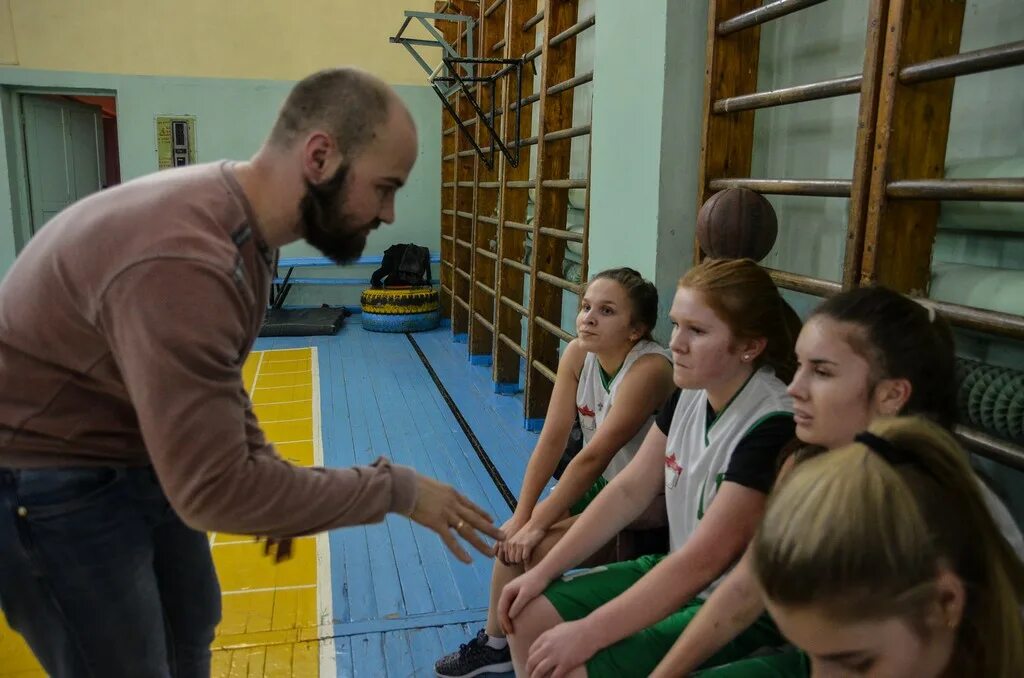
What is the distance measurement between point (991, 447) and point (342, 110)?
4.48ft

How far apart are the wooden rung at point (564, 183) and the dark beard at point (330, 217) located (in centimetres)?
215

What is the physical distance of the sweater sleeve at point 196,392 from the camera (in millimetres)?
1051

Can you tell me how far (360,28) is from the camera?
767 cm

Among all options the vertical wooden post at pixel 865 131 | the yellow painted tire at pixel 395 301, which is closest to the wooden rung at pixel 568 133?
the vertical wooden post at pixel 865 131

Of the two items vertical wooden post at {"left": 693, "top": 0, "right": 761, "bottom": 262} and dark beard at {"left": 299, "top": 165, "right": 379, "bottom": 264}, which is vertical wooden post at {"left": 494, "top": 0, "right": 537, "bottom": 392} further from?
dark beard at {"left": 299, "top": 165, "right": 379, "bottom": 264}

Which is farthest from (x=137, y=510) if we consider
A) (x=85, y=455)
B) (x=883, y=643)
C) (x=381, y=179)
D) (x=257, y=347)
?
(x=257, y=347)

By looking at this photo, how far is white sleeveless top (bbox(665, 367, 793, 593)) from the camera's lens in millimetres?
1562

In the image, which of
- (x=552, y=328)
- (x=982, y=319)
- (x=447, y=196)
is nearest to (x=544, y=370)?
(x=552, y=328)

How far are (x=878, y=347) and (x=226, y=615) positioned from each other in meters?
2.04

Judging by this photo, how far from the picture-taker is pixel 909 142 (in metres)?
1.68

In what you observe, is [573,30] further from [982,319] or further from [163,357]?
[163,357]

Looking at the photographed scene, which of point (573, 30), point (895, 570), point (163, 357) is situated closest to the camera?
point (895, 570)

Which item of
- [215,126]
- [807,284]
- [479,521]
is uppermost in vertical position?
[215,126]

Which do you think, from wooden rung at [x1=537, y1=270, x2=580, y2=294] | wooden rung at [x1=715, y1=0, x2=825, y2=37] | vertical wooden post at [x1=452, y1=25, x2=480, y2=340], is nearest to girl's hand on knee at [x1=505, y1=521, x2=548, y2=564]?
wooden rung at [x1=715, y1=0, x2=825, y2=37]
